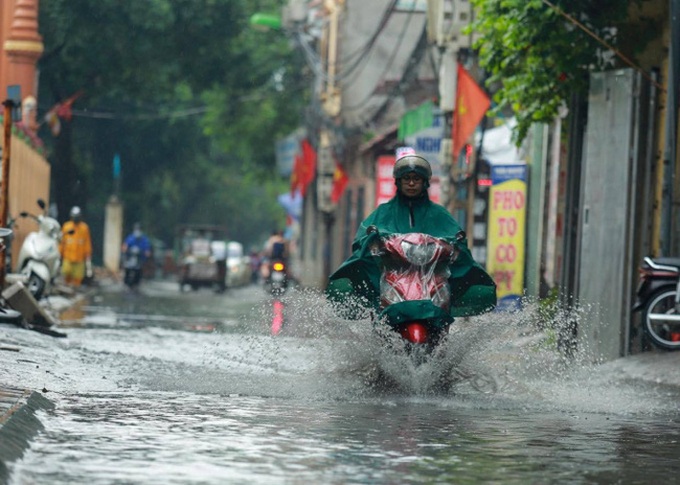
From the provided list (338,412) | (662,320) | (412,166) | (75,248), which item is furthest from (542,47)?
(75,248)

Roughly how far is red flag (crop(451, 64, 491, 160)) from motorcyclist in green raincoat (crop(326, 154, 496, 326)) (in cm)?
1070

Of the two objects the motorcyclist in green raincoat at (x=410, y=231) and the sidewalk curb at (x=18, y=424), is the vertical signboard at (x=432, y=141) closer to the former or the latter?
the motorcyclist in green raincoat at (x=410, y=231)

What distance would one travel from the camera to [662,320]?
1463 centimetres

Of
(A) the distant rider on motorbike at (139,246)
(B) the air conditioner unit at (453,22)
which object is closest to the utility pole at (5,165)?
(B) the air conditioner unit at (453,22)

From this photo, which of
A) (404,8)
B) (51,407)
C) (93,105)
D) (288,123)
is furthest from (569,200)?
(288,123)

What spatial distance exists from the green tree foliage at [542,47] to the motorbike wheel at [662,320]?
2912mm

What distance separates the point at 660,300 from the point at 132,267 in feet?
92.9

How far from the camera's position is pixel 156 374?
12.0 m

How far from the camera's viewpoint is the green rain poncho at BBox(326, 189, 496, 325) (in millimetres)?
11242

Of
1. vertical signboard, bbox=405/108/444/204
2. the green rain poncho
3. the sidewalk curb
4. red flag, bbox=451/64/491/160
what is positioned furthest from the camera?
vertical signboard, bbox=405/108/444/204

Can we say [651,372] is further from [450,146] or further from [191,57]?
[191,57]

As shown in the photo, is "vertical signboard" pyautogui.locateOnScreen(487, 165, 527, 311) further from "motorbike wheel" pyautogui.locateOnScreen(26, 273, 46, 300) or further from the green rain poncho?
the green rain poncho

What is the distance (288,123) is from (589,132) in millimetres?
44697

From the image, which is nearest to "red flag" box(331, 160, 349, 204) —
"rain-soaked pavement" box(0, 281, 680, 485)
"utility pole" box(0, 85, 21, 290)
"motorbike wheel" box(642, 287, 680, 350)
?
"utility pole" box(0, 85, 21, 290)
